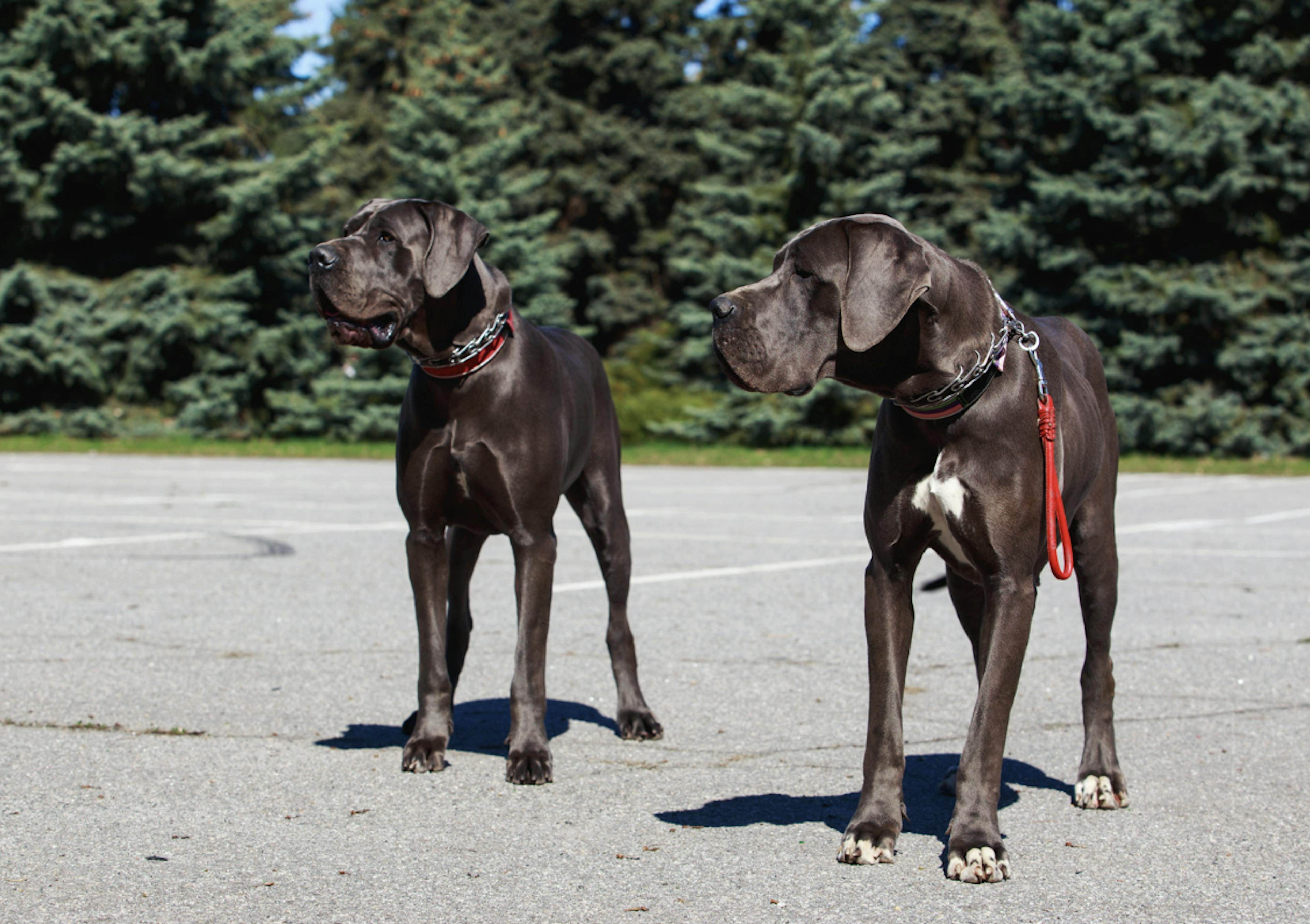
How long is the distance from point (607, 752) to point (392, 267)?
192cm

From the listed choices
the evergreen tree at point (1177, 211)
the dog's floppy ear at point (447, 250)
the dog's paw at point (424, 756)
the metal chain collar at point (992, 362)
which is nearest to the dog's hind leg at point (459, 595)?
the dog's paw at point (424, 756)

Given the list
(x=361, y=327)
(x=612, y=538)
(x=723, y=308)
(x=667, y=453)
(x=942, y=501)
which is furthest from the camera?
(x=667, y=453)

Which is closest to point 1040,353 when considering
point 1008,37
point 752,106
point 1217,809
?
point 1217,809

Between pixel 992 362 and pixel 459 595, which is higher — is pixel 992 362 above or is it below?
above

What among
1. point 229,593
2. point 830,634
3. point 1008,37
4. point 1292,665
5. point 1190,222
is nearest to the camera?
point 1292,665

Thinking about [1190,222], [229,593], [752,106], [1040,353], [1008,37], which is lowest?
[229,593]

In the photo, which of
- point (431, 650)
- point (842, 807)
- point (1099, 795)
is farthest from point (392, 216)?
point (1099, 795)

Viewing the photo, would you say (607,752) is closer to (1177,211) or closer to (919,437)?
(919,437)

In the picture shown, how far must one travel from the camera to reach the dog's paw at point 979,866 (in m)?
3.70

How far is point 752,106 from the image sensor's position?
1314 inches

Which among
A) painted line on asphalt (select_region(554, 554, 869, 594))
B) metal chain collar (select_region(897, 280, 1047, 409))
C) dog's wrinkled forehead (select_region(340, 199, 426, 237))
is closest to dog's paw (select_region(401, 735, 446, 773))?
dog's wrinkled forehead (select_region(340, 199, 426, 237))

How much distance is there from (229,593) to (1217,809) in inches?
246

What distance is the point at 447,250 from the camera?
481cm

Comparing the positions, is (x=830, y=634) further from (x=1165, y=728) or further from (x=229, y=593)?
(x=229, y=593)
